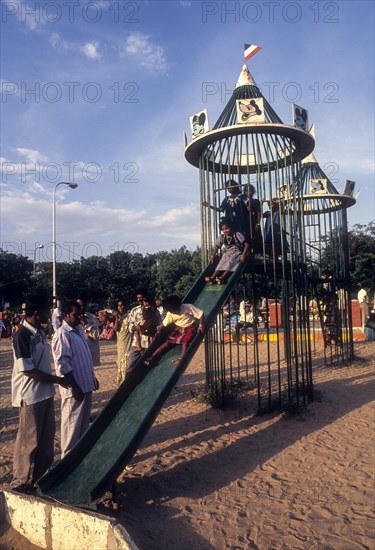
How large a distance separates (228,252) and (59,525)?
183 inches

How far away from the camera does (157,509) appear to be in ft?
13.1

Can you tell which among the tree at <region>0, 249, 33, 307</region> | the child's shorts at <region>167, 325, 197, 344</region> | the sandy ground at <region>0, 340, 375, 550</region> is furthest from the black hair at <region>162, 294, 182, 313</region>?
the tree at <region>0, 249, 33, 307</region>

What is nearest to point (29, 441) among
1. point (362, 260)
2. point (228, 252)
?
point (228, 252)

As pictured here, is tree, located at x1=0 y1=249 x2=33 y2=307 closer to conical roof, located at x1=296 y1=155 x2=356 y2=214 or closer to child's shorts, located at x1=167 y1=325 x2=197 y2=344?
conical roof, located at x1=296 y1=155 x2=356 y2=214

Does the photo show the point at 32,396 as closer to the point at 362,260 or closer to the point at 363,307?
the point at 363,307

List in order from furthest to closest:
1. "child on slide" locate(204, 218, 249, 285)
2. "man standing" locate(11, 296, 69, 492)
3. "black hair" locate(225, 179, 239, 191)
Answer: "black hair" locate(225, 179, 239, 191) → "child on slide" locate(204, 218, 249, 285) → "man standing" locate(11, 296, 69, 492)

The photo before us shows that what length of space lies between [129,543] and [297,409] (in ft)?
15.2

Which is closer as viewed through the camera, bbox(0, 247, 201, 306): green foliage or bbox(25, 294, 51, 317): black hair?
bbox(25, 294, 51, 317): black hair

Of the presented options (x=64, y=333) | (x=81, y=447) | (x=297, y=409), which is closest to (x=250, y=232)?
(x=297, y=409)

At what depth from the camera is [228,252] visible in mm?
7031

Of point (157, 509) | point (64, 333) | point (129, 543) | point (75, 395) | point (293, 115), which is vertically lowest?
point (157, 509)

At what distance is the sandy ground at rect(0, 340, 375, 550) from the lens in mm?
3602

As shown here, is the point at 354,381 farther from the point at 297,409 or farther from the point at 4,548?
the point at 4,548

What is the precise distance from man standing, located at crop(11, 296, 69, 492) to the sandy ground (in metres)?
0.67
